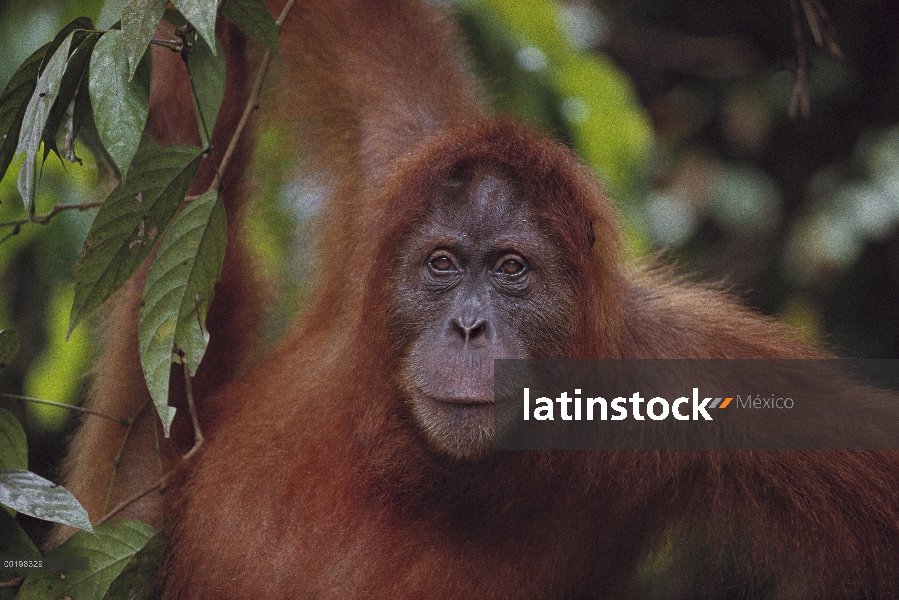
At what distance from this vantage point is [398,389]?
253 cm

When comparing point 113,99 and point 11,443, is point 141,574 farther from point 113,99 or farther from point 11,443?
point 113,99

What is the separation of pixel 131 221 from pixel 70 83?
0.35 m

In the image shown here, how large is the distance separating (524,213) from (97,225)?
1.11m

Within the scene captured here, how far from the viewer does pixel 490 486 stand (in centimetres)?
252

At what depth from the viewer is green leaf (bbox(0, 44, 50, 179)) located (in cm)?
207

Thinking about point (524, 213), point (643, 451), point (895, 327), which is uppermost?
point (895, 327)

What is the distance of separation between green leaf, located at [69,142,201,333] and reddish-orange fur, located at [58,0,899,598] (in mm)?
633

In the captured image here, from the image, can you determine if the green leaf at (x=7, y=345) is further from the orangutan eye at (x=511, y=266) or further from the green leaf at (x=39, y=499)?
the orangutan eye at (x=511, y=266)

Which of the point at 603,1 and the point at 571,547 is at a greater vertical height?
the point at 603,1

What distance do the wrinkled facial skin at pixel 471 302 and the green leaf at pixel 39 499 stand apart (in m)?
0.86

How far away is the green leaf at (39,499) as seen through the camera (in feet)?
6.69

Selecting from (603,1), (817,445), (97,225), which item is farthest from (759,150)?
(97,225)

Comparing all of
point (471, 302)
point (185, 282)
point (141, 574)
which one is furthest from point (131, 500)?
point (471, 302)

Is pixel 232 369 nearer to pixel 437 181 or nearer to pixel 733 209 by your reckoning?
pixel 437 181
